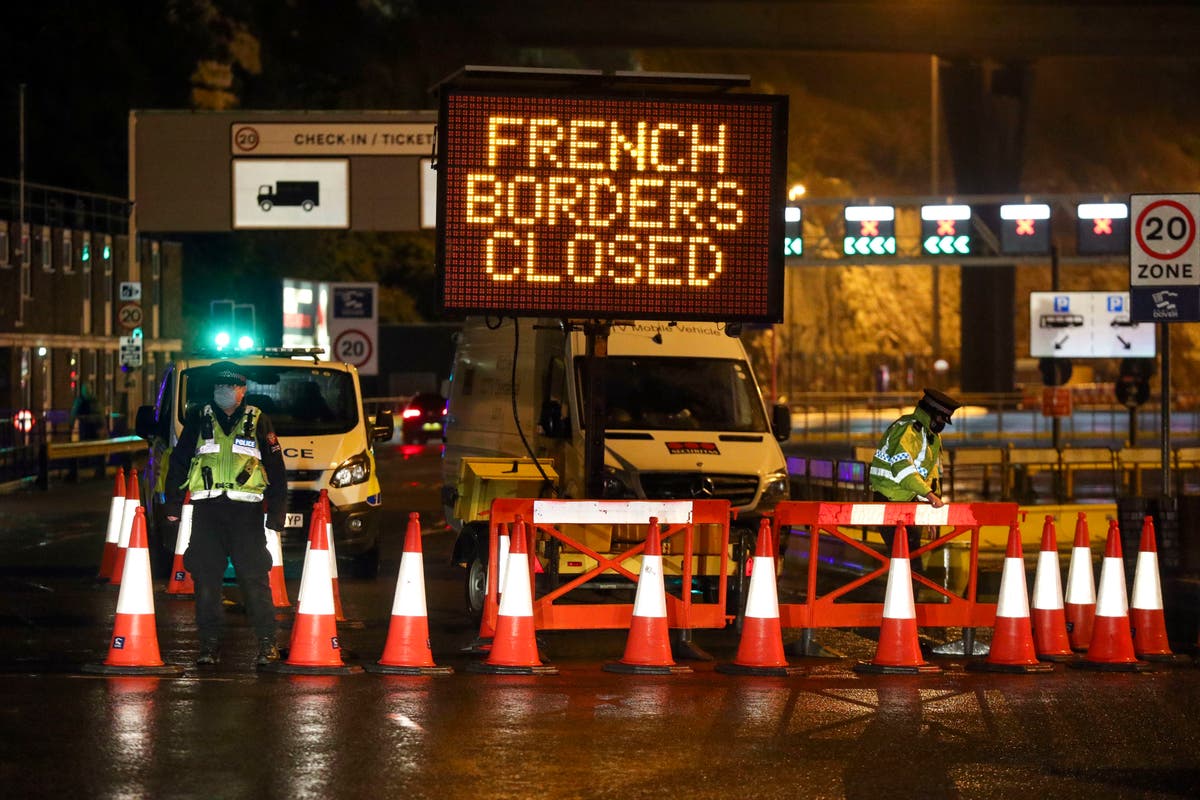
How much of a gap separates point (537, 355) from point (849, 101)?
124 meters

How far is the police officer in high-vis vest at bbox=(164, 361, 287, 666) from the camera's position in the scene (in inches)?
467

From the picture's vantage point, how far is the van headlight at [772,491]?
16.5 metres

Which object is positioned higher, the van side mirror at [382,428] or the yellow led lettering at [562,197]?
the yellow led lettering at [562,197]

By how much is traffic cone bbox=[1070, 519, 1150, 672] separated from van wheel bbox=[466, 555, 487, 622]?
14.2 ft

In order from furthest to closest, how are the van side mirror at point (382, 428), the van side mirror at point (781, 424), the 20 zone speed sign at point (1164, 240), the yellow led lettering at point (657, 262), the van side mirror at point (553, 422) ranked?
the van side mirror at point (382, 428) → the van side mirror at point (781, 424) → the 20 zone speed sign at point (1164, 240) → the van side mirror at point (553, 422) → the yellow led lettering at point (657, 262)

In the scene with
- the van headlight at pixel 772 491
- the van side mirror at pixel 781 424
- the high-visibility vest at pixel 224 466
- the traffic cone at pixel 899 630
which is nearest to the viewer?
the high-visibility vest at pixel 224 466

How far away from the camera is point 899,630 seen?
1246 cm

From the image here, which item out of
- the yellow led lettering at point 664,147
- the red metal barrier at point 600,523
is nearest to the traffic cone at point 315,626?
the red metal barrier at point 600,523

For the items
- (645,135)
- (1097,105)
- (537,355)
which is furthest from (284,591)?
(1097,105)

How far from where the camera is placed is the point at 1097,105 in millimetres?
151125

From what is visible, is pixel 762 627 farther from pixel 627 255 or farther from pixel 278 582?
pixel 278 582

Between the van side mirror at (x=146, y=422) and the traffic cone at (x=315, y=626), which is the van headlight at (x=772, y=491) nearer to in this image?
the traffic cone at (x=315, y=626)

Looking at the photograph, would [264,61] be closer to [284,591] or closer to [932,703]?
[284,591]

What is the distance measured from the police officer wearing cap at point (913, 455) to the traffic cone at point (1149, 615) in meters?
1.43
